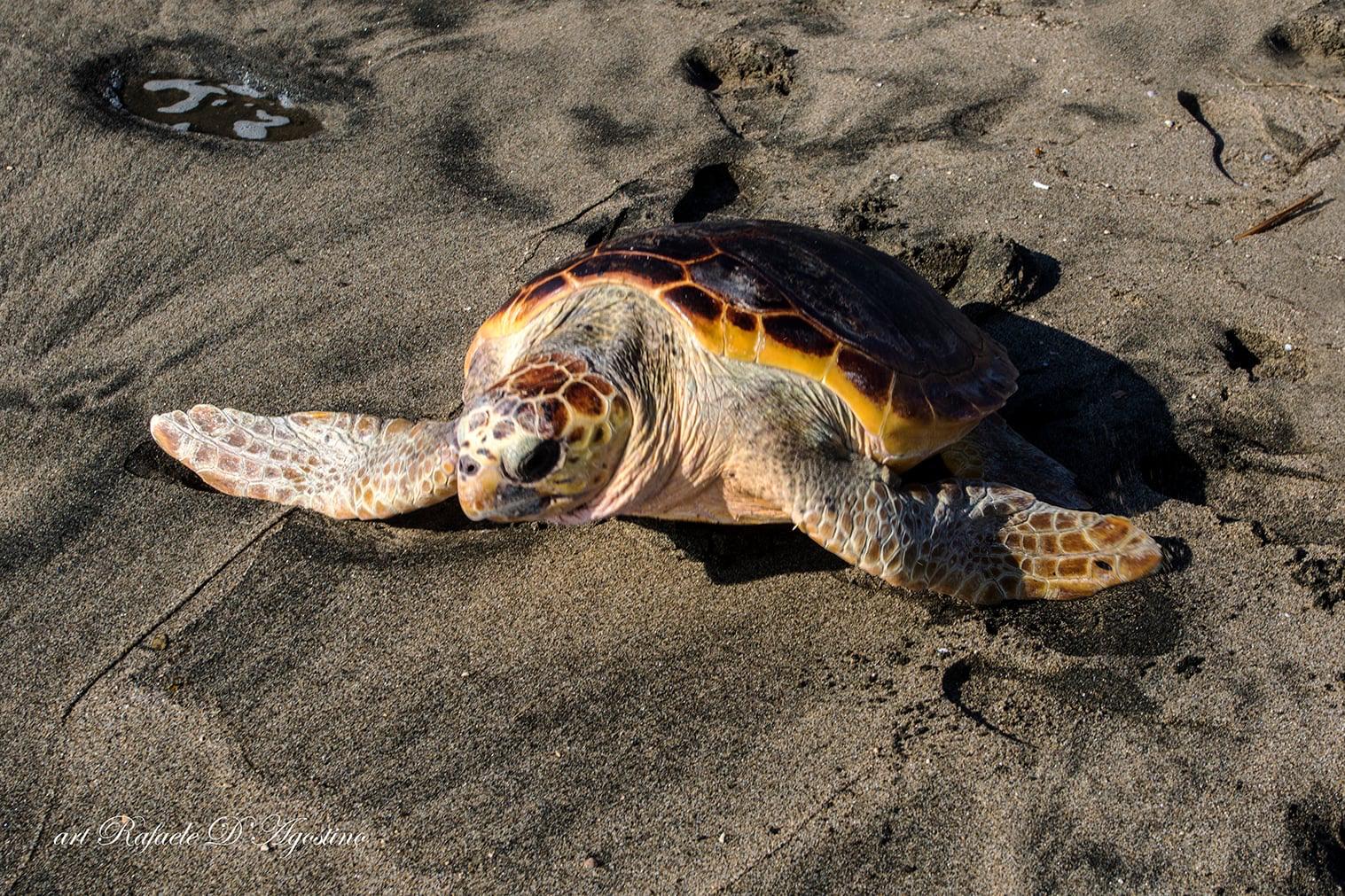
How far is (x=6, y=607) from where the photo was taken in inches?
102

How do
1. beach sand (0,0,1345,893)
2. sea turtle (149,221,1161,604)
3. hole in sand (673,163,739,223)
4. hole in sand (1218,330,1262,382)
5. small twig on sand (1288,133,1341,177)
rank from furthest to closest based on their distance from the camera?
small twig on sand (1288,133,1341,177) < hole in sand (673,163,739,223) < hole in sand (1218,330,1262,382) < sea turtle (149,221,1161,604) < beach sand (0,0,1345,893)

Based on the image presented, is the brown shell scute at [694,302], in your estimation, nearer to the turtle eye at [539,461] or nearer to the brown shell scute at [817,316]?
the brown shell scute at [817,316]

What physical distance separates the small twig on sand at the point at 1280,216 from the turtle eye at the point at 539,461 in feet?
9.39

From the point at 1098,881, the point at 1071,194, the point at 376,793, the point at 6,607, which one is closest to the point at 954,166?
the point at 1071,194

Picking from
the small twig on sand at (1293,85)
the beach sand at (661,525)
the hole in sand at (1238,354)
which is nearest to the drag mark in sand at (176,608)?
the beach sand at (661,525)

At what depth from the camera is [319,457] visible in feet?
9.42

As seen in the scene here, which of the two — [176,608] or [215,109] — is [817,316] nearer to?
[176,608]

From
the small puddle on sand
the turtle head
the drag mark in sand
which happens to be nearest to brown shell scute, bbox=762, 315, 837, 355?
the turtle head

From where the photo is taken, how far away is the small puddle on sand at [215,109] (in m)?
4.47

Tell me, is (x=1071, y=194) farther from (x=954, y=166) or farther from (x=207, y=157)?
(x=207, y=157)

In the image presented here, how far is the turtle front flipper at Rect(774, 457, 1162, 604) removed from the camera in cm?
249

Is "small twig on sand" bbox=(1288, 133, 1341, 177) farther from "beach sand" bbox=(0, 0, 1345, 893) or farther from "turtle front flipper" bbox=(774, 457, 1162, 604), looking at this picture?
"turtle front flipper" bbox=(774, 457, 1162, 604)

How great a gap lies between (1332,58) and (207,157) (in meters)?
5.02

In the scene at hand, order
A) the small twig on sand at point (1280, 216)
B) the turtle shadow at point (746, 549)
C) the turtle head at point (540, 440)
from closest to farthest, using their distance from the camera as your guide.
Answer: the turtle head at point (540, 440)
the turtle shadow at point (746, 549)
the small twig on sand at point (1280, 216)
